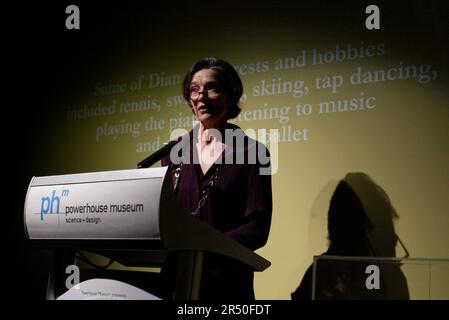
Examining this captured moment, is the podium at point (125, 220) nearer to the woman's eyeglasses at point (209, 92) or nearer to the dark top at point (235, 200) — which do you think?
the dark top at point (235, 200)

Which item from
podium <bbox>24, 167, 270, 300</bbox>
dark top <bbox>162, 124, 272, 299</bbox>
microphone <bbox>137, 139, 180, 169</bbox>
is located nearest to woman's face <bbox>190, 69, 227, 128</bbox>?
dark top <bbox>162, 124, 272, 299</bbox>

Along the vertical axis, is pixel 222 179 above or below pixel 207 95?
below

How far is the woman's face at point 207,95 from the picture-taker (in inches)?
101

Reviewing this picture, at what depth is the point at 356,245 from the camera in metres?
2.74

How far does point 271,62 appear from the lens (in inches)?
124

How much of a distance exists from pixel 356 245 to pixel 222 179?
0.88 m

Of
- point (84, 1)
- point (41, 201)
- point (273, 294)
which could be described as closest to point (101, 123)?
point (84, 1)

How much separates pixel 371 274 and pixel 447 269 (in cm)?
36

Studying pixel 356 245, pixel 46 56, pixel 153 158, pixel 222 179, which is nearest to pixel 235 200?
pixel 222 179

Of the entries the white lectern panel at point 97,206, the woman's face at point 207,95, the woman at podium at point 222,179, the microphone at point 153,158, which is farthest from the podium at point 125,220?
the woman's face at point 207,95

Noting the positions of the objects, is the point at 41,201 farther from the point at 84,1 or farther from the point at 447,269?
the point at 84,1

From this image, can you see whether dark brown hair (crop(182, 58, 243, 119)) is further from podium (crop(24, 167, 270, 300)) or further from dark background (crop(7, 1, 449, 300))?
podium (crop(24, 167, 270, 300))

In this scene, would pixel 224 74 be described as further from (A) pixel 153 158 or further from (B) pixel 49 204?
(B) pixel 49 204

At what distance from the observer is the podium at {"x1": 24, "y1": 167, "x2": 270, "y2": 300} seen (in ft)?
4.83
